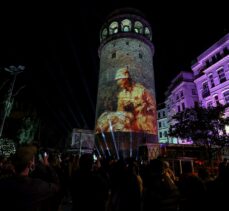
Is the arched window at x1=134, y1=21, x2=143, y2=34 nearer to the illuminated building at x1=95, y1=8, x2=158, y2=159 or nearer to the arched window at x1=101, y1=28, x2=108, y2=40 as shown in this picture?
the illuminated building at x1=95, y1=8, x2=158, y2=159

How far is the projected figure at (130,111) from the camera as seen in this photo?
24.2 meters

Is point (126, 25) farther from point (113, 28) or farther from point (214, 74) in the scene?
point (214, 74)

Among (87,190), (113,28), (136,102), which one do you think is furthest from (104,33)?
(87,190)

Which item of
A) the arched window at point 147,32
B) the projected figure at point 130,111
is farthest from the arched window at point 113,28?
the projected figure at point 130,111

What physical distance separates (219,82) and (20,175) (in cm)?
3151

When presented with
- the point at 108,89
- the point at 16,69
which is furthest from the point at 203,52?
the point at 16,69

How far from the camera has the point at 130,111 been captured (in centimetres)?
2466

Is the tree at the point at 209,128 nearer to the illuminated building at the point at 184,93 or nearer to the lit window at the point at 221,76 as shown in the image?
the lit window at the point at 221,76

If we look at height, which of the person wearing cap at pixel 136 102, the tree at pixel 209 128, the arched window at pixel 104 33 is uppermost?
the arched window at pixel 104 33

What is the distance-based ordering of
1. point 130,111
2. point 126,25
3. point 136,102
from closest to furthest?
point 130,111 < point 136,102 < point 126,25

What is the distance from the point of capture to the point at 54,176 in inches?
147

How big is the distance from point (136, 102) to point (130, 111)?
180 centimetres

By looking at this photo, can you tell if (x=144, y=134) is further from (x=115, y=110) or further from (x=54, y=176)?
(x=54, y=176)

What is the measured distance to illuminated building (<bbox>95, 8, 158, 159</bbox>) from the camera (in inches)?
939
